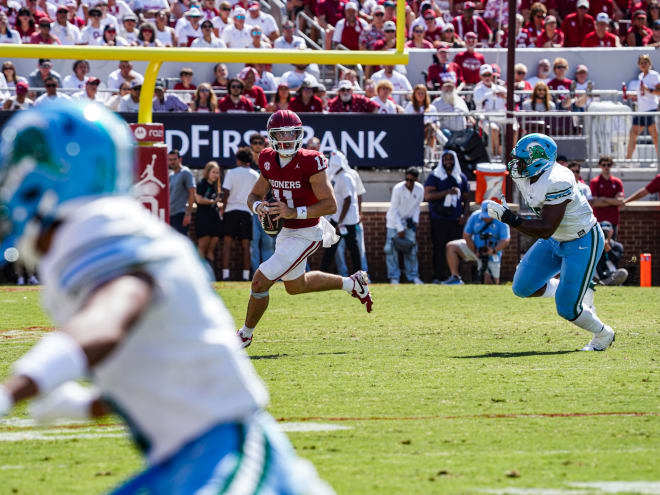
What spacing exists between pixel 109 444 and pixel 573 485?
230cm

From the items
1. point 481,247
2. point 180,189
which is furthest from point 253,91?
point 481,247

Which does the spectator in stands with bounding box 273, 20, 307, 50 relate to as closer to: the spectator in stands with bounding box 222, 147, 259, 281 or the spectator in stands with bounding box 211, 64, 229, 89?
the spectator in stands with bounding box 211, 64, 229, 89

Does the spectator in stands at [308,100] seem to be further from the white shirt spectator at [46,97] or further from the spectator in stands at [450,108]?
the white shirt spectator at [46,97]

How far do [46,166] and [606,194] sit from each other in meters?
14.9

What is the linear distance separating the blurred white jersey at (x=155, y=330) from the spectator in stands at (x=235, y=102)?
14143mm

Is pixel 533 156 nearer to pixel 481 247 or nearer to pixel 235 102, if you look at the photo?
pixel 481 247

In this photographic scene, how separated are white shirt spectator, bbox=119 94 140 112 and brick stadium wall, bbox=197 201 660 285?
2.35m

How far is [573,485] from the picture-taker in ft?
15.7

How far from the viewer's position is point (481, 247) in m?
16.1

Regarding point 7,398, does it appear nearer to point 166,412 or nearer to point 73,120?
point 166,412

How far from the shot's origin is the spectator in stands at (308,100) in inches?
661

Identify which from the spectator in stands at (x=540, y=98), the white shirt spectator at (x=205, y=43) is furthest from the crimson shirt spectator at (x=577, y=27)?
the white shirt spectator at (x=205, y=43)

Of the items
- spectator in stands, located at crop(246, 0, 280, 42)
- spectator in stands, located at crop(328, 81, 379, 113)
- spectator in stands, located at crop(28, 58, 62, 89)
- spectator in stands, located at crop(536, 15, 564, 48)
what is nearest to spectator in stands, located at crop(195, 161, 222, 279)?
spectator in stands, located at crop(328, 81, 379, 113)

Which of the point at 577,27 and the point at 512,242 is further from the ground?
the point at 577,27
